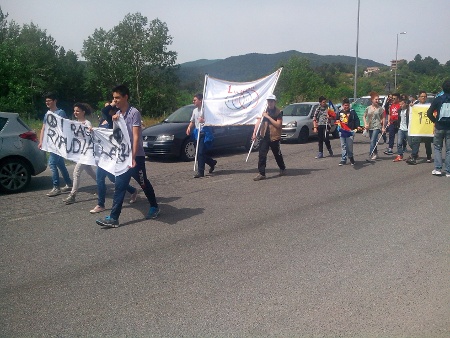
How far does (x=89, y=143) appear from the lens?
7977 mm

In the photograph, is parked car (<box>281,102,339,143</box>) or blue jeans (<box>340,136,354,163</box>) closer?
blue jeans (<box>340,136,354,163</box>)

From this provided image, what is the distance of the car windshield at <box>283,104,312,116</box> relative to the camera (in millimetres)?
19422

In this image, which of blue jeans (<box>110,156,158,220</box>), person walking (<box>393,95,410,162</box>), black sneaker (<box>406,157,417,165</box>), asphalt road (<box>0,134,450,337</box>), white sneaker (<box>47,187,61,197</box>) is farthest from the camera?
person walking (<box>393,95,410,162</box>)

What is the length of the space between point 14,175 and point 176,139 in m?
5.03

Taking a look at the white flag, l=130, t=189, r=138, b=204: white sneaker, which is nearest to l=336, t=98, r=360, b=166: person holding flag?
the white flag

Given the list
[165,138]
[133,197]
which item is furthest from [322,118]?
[133,197]

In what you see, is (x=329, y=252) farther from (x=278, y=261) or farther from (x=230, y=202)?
(x=230, y=202)

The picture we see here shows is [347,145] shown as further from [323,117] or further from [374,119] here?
[323,117]

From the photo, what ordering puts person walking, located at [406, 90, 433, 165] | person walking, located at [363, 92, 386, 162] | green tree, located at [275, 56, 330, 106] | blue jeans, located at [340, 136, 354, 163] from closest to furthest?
blue jeans, located at [340, 136, 354, 163] < person walking, located at [406, 90, 433, 165] < person walking, located at [363, 92, 386, 162] < green tree, located at [275, 56, 330, 106]

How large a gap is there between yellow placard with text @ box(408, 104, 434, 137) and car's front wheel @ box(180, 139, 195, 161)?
18.9 feet

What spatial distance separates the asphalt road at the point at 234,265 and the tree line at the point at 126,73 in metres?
30.8

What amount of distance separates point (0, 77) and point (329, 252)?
3856cm

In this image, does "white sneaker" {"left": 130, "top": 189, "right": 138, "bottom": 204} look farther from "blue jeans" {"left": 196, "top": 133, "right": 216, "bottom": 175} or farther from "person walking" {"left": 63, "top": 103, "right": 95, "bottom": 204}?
"blue jeans" {"left": 196, "top": 133, "right": 216, "bottom": 175}

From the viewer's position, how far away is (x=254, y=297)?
432 cm
